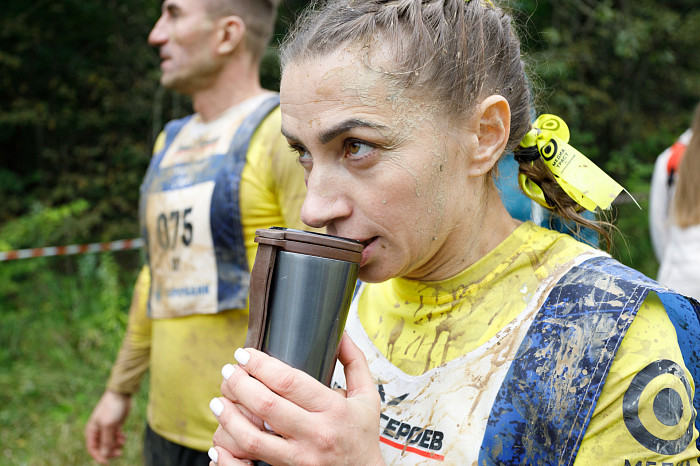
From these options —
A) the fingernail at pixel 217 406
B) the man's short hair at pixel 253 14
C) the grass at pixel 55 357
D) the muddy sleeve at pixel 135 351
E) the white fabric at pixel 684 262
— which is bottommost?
the grass at pixel 55 357

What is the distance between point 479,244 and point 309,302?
0.49 meters

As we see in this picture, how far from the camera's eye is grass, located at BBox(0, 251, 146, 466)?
4.30 metres

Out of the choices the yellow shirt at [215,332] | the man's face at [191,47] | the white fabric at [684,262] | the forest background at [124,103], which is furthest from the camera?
the forest background at [124,103]

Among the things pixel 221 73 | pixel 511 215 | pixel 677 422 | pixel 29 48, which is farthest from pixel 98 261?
pixel 677 422

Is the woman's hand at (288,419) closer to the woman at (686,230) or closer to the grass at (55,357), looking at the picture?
the woman at (686,230)

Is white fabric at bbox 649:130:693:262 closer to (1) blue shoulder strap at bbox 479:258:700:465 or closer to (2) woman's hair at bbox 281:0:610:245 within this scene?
(2) woman's hair at bbox 281:0:610:245

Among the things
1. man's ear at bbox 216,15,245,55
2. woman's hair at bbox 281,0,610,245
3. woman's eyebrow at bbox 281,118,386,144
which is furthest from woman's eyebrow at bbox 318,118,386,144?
man's ear at bbox 216,15,245,55

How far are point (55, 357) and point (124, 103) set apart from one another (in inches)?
191

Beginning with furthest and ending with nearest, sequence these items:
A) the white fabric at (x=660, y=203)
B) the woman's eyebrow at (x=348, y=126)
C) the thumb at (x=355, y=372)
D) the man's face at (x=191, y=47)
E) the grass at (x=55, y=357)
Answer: the grass at (x=55, y=357) → the white fabric at (x=660, y=203) → the man's face at (x=191, y=47) → the woman's eyebrow at (x=348, y=126) → the thumb at (x=355, y=372)

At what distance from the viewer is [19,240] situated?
7.29m

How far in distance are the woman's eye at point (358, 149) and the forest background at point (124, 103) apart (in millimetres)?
6398

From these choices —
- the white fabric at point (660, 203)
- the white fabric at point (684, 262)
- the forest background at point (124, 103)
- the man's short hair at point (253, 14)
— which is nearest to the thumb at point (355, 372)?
the man's short hair at point (253, 14)

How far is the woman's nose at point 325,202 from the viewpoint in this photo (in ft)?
4.18

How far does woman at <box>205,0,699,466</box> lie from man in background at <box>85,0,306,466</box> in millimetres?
991
